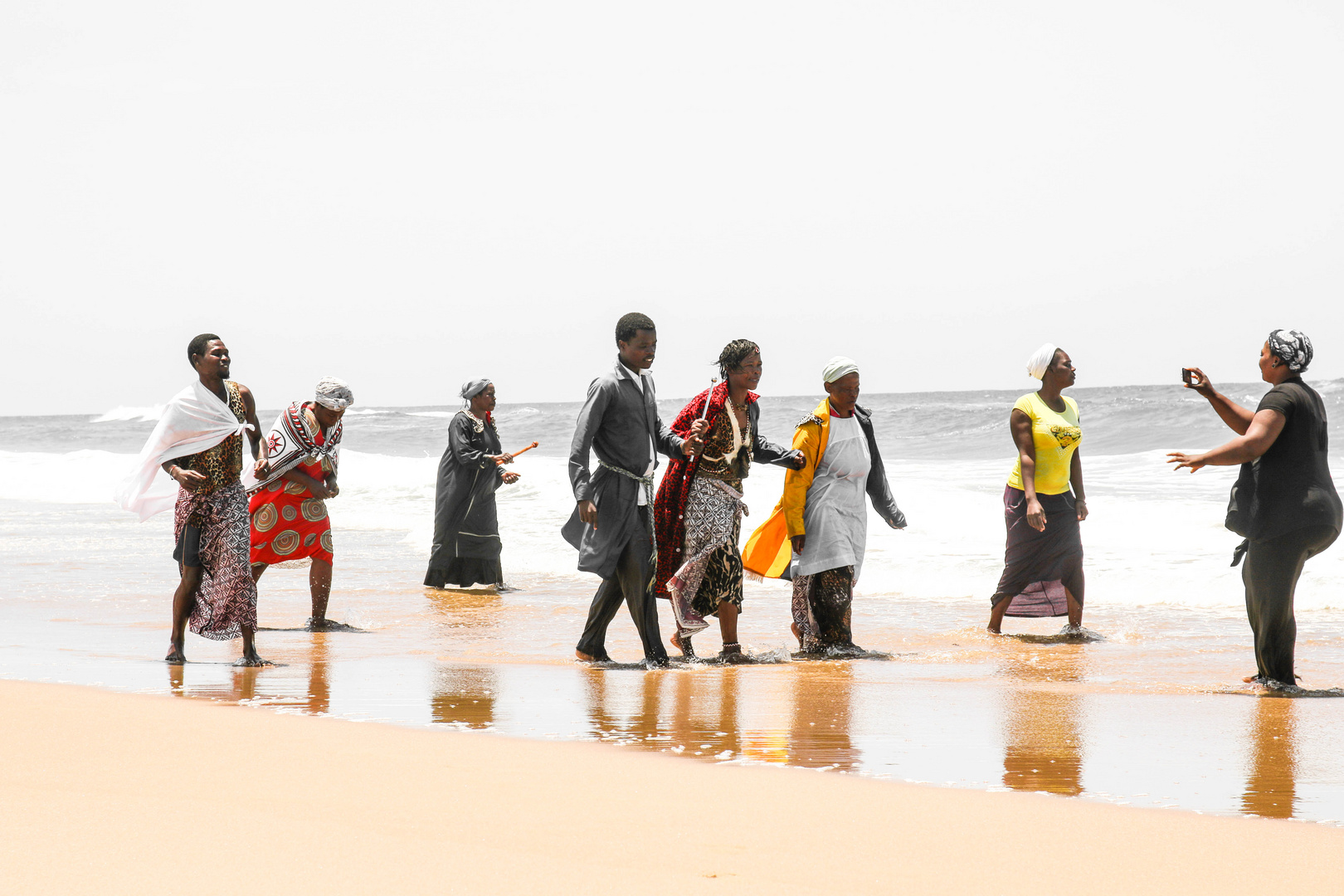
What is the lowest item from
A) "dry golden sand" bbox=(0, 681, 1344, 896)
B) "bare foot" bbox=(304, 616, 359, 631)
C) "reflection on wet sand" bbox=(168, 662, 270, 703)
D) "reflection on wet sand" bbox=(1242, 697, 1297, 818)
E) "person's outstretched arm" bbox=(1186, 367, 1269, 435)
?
"bare foot" bbox=(304, 616, 359, 631)

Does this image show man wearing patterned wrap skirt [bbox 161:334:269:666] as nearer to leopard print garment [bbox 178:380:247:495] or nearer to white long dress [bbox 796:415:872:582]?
leopard print garment [bbox 178:380:247:495]

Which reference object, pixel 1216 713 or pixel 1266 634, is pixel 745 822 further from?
pixel 1266 634

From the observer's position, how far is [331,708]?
452 cm

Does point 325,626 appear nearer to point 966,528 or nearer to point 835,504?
point 835,504

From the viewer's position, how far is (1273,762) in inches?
146

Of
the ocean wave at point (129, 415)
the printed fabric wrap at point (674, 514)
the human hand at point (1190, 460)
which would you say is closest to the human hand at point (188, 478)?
the printed fabric wrap at point (674, 514)

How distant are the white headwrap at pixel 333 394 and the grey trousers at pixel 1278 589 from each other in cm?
469

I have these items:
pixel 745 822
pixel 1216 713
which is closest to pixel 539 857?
pixel 745 822

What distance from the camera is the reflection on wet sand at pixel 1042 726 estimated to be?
3.47 metres

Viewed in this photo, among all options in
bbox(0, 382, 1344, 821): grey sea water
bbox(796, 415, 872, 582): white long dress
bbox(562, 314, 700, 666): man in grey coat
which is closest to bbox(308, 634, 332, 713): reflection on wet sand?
bbox(0, 382, 1344, 821): grey sea water

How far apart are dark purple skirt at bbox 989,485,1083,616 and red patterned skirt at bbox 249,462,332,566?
4006 millimetres

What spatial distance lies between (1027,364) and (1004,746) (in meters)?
3.65

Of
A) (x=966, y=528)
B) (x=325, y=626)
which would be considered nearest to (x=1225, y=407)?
(x=325, y=626)

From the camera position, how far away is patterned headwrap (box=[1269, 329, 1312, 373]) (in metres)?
4.94
